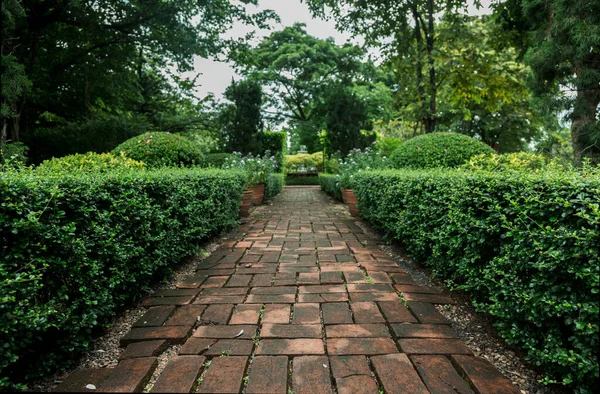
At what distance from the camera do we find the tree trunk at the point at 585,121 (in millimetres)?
6582

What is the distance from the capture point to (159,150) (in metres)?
6.12

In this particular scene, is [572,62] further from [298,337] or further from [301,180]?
[301,180]

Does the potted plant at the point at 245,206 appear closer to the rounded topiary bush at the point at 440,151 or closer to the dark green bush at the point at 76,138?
the rounded topiary bush at the point at 440,151

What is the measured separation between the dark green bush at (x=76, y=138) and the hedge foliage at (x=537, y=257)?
35.1ft

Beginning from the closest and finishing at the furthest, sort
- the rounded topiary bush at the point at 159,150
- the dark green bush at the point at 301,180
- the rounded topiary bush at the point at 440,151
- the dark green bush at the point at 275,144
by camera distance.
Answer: the rounded topiary bush at the point at 440,151 → the rounded topiary bush at the point at 159,150 → the dark green bush at the point at 275,144 → the dark green bush at the point at 301,180

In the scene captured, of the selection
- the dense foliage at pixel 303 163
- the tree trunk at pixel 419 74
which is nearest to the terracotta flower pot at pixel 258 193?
the tree trunk at pixel 419 74

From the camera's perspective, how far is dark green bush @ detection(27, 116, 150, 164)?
10047mm

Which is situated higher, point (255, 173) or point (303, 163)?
point (303, 163)

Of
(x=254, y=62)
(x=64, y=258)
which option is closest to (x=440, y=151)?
(x=64, y=258)

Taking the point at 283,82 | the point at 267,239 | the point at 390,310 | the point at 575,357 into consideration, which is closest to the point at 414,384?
the point at 575,357

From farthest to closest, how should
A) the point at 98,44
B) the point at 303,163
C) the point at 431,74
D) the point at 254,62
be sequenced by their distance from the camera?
the point at 303,163
the point at 254,62
the point at 98,44
the point at 431,74

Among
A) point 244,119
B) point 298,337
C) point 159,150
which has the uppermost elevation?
point 244,119

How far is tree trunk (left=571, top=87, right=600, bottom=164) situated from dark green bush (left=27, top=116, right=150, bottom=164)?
11.8 m

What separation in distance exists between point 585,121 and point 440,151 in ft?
12.0
